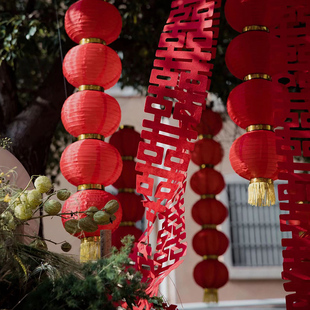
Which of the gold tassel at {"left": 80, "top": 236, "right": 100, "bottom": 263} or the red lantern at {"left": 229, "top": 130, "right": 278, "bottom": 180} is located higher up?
the red lantern at {"left": 229, "top": 130, "right": 278, "bottom": 180}

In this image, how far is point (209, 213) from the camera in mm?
3475

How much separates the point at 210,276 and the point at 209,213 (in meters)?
0.40

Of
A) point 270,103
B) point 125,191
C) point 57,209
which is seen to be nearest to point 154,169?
point 270,103

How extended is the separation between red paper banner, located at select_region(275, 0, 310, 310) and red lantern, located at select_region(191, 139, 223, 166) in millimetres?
1445

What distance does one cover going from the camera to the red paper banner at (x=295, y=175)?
177cm

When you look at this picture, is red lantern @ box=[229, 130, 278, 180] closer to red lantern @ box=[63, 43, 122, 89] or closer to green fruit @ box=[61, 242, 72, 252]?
red lantern @ box=[63, 43, 122, 89]

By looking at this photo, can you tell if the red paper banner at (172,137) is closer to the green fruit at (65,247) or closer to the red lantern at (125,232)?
the green fruit at (65,247)

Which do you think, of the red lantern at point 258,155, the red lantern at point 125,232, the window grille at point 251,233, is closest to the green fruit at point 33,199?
the red lantern at point 258,155

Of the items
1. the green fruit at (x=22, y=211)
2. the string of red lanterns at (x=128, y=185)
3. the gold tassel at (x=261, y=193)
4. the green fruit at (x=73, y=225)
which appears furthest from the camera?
the string of red lanterns at (x=128, y=185)

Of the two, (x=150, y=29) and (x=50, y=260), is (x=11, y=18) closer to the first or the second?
(x=150, y=29)

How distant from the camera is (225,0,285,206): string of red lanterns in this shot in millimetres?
2086

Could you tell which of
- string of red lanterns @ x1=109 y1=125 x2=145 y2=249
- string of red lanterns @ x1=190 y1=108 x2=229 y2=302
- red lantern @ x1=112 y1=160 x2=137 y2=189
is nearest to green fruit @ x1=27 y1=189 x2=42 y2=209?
string of red lanterns @ x1=109 y1=125 x2=145 y2=249

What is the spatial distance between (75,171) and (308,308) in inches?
39.3

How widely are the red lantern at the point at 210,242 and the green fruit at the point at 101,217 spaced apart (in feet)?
7.57
